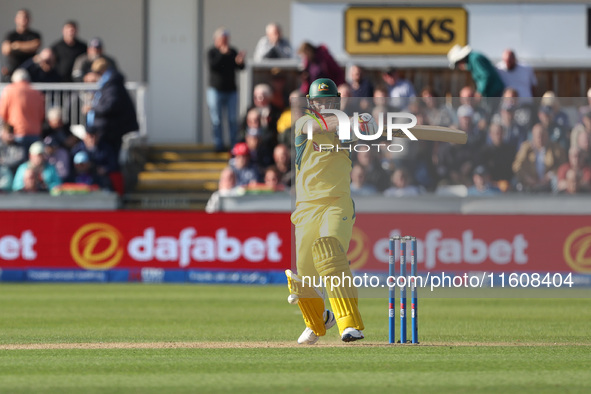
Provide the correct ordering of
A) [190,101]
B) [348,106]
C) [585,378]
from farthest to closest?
[190,101], [348,106], [585,378]

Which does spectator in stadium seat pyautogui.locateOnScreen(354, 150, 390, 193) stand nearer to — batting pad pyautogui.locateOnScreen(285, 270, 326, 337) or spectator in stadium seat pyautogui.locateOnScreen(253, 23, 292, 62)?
batting pad pyautogui.locateOnScreen(285, 270, 326, 337)

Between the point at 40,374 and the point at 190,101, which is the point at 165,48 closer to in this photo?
the point at 190,101

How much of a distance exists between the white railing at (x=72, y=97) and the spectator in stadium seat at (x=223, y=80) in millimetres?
1437

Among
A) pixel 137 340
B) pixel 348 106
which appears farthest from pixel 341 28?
pixel 137 340

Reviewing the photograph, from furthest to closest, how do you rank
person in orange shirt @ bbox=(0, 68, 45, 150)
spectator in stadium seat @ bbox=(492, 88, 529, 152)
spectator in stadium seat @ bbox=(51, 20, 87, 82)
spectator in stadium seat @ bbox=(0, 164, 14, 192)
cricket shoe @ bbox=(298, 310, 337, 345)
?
Answer: spectator in stadium seat @ bbox=(51, 20, 87, 82) < person in orange shirt @ bbox=(0, 68, 45, 150) < spectator in stadium seat @ bbox=(0, 164, 14, 192) < spectator in stadium seat @ bbox=(492, 88, 529, 152) < cricket shoe @ bbox=(298, 310, 337, 345)

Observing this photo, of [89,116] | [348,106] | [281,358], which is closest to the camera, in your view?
[281,358]

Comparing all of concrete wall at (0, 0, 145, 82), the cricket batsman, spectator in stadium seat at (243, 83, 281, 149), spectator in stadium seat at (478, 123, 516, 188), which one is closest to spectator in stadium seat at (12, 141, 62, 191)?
spectator in stadium seat at (243, 83, 281, 149)

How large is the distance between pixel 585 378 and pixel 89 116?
14.6 metres

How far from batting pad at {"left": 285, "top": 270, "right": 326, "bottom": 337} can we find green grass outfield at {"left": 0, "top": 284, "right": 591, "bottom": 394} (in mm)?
176

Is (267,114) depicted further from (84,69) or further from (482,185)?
(482,185)

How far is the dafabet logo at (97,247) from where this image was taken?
61.6 feet

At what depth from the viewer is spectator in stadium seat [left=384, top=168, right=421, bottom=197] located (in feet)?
54.4

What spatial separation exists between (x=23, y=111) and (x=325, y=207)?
39.8 ft

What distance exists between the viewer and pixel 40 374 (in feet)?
26.3
